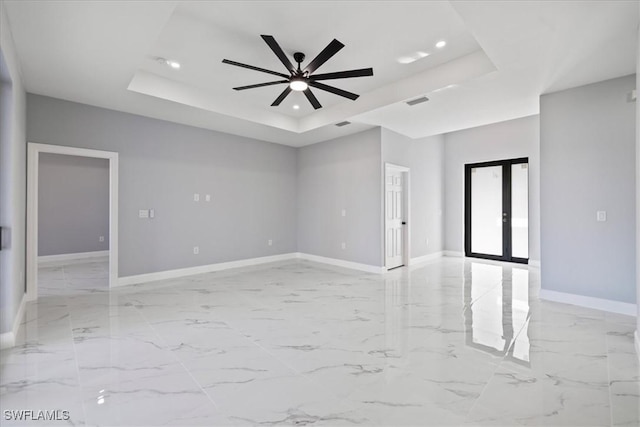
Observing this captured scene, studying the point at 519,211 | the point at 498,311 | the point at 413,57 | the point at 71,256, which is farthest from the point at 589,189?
the point at 71,256

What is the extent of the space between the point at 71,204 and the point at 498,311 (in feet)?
29.6

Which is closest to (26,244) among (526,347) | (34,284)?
(34,284)

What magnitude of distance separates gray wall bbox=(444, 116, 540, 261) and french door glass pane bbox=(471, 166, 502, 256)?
10.9 inches

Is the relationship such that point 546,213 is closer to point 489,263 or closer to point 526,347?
point 526,347

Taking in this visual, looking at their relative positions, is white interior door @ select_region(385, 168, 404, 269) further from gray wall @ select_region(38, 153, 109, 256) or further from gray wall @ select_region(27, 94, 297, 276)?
gray wall @ select_region(38, 153, 109, 256)

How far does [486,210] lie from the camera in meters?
7.44

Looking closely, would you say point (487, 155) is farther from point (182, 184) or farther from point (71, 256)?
point (71, 256)

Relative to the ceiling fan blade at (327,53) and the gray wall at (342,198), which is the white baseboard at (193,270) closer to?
the gray wall at (342,198)

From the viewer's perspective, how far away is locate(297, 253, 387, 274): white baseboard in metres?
5.95

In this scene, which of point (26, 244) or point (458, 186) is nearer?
point (26, 244)

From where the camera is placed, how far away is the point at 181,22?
3.01 m

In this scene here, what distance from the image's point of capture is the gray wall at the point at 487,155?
6551mm

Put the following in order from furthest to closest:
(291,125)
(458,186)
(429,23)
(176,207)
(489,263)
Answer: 1. (458,186)
2. (489,263)
3. (291,125)
4. (176,207)
5. (429,23)

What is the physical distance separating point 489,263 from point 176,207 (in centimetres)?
668
